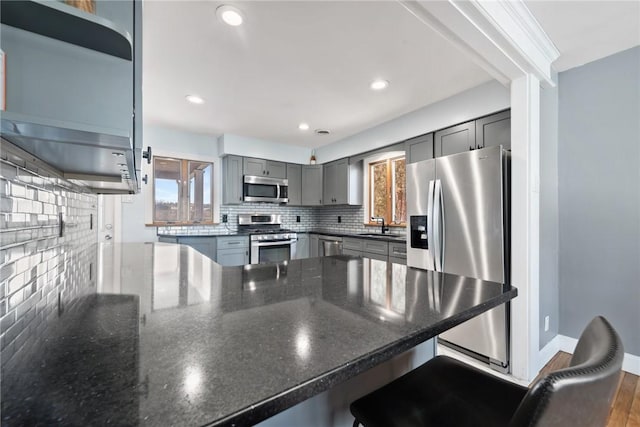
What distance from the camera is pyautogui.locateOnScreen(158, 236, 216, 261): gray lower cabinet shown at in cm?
380

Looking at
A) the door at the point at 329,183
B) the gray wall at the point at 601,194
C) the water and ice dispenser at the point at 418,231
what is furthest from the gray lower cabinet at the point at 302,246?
the gray wall at the point at 601,194

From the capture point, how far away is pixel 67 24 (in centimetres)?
55

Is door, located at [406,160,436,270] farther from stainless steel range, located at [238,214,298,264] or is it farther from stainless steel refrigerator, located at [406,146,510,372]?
stainless steel range, located at [238,214,298,264]

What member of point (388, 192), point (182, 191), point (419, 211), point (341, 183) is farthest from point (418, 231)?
point (182, 191)

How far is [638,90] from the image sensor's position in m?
2.05

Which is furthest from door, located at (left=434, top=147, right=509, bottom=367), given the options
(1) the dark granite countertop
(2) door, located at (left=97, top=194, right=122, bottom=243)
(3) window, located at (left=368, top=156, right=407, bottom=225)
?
(2) door, located at (left=97, top=194, right=122, bottom=243)

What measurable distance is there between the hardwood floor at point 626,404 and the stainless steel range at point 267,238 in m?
3.38

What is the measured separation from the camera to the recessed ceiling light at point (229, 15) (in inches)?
66.9

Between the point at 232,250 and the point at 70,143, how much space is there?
3.51 metres

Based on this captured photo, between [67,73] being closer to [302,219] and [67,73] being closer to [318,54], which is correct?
[318,54]

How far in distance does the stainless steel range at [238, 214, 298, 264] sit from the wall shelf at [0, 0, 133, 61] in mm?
3606

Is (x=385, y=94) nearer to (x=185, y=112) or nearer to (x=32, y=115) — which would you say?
(x=185, y=112)

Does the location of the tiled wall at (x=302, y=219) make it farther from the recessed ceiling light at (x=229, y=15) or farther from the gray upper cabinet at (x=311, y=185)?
the recessed ceiling light at (x=229, y=15)

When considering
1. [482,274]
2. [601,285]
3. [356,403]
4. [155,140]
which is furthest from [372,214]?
[356,403]
